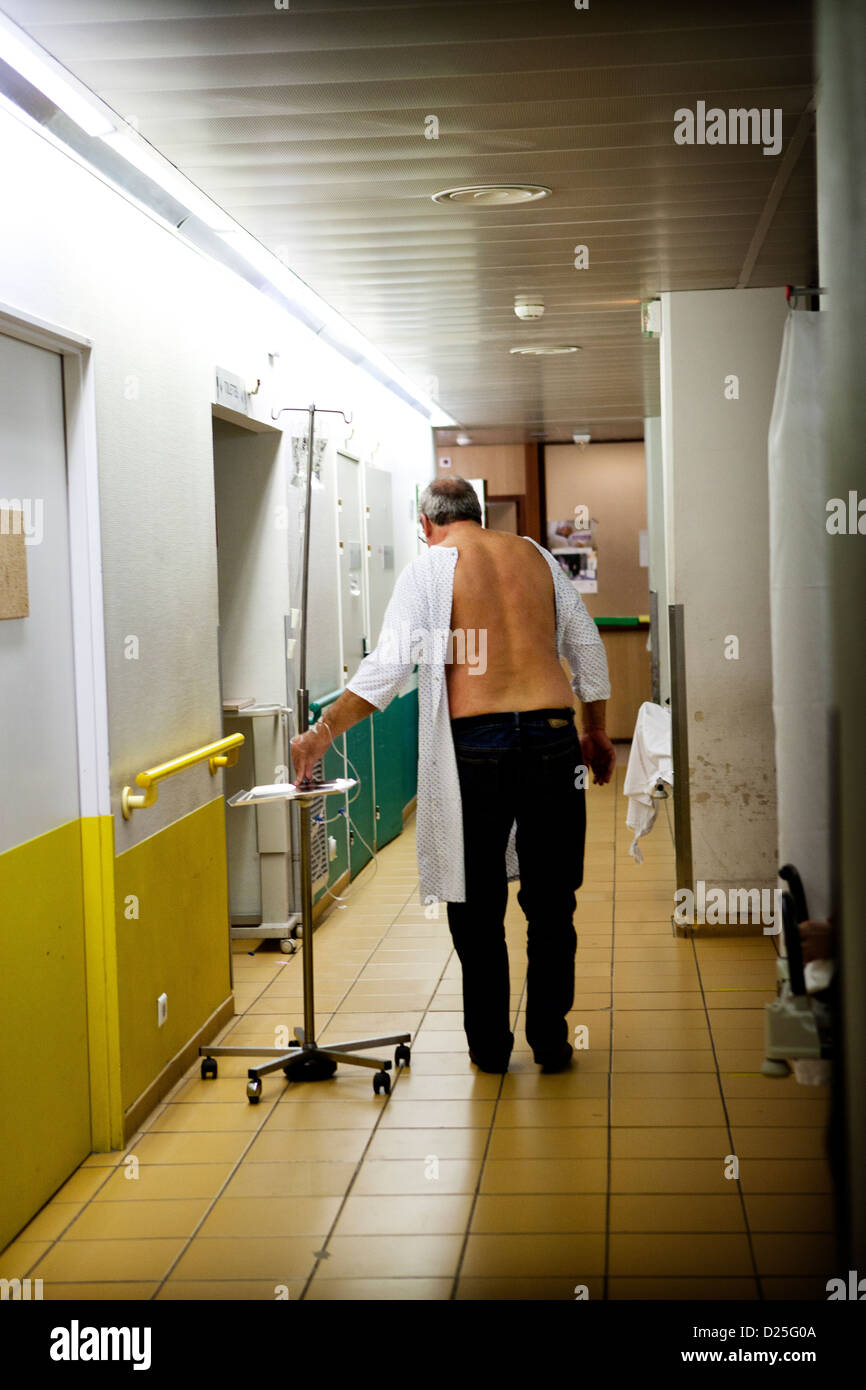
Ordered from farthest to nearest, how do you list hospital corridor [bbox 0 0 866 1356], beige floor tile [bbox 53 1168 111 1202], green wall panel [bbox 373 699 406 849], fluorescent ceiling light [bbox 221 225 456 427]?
green wall panel [bbox 373 699 406 849] < fluorescent ceiling light [bbox 221 225 456 427] < beige floor tile [bbox 53 1168 111 1202] < hospital corridor [bbox 0 0 866 1356]

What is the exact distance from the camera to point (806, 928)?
7.78 ft

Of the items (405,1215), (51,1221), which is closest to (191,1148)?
(51,1221)

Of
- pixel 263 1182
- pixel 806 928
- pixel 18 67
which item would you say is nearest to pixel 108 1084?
pixel 263 1182

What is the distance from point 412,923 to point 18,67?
399 centimetres

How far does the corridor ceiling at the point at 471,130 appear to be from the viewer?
290cm

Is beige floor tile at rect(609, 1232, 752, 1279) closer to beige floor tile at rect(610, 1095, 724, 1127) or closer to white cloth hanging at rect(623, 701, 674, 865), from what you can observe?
beige floor tile at rect(610, 1095, 724, 1127)

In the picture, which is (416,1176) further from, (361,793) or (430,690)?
(361,793)

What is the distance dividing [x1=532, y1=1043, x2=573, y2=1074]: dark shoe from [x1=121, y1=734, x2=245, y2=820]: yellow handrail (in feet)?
4.36

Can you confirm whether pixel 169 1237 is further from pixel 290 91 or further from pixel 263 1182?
pixel 290 91

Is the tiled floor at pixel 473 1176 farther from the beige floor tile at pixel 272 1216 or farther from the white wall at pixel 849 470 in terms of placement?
the white wall at pixel 849 470

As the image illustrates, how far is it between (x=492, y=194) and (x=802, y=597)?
219 centimetres

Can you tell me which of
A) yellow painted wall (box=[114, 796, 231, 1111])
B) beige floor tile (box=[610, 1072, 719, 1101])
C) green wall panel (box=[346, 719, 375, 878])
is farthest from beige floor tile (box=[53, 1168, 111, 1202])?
green wall panel (box=[346, 719, 375, 878])

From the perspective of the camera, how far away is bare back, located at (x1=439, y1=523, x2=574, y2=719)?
4.05 metres

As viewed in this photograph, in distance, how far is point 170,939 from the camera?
4164mm
